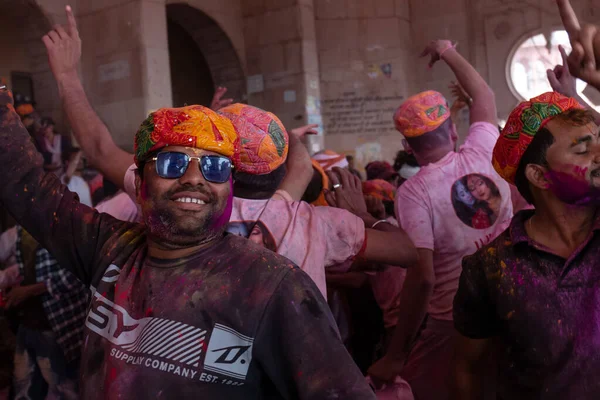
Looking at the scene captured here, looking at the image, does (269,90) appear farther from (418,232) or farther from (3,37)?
(418,232)

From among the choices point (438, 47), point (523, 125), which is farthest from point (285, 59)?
point (523, 125)

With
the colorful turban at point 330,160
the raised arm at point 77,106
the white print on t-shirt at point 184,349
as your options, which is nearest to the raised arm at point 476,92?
the colorful turban at point 330,160

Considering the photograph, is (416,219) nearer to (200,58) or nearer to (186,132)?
(186,132)

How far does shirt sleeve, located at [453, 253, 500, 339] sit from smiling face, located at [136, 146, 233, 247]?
0.80 metres

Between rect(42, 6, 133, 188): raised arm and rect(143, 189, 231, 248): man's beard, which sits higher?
rect(42, 6, 133, 188): raised arm

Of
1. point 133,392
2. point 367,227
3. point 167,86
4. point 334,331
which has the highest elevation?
point 167,86

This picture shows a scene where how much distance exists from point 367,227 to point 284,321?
2.78 ft

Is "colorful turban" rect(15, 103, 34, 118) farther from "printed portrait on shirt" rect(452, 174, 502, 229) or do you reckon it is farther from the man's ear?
the man's ear

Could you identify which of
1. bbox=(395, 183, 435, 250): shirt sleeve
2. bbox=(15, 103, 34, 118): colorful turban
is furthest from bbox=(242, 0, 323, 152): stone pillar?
bbox=(395, 183, 435, 250): shirt sleeve

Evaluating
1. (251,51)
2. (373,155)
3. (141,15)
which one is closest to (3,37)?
(141,15)

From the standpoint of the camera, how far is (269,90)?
934cm

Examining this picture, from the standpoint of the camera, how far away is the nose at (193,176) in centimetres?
167

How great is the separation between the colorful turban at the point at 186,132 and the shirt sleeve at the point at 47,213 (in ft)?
0.87

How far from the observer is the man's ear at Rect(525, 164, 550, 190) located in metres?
1.84
